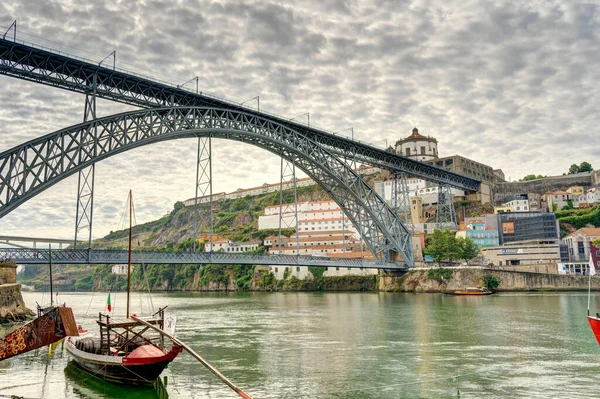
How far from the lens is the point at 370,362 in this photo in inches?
706

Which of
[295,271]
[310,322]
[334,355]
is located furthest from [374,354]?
[295,271]

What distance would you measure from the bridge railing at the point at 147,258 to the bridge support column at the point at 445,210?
76.7 ft

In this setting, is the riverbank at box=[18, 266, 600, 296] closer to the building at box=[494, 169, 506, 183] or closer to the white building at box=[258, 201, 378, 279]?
the white building at box=[258, 201, 378, 279]

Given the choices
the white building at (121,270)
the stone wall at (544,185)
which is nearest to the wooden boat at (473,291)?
the stone wall at (544,185)

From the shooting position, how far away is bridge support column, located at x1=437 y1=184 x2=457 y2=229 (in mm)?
74375

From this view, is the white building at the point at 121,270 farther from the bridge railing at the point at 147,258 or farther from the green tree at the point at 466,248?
the green tree at the point at 466,248

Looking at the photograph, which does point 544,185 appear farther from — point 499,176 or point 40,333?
point 40,333

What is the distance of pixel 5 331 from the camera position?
81.2 ft

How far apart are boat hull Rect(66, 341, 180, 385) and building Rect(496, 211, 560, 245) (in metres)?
61.2

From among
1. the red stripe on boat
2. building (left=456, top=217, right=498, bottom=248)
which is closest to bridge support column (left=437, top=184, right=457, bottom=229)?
building (left=456, top=217, right=498, bottom=248)

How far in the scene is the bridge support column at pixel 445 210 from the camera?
244 feet

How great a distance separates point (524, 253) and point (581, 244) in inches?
247

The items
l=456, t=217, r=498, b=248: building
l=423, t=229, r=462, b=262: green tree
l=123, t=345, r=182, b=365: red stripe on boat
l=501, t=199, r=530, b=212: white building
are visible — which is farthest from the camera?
l=501, t=199, r=530, b=212: white building

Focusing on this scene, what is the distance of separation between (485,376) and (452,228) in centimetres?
6208
